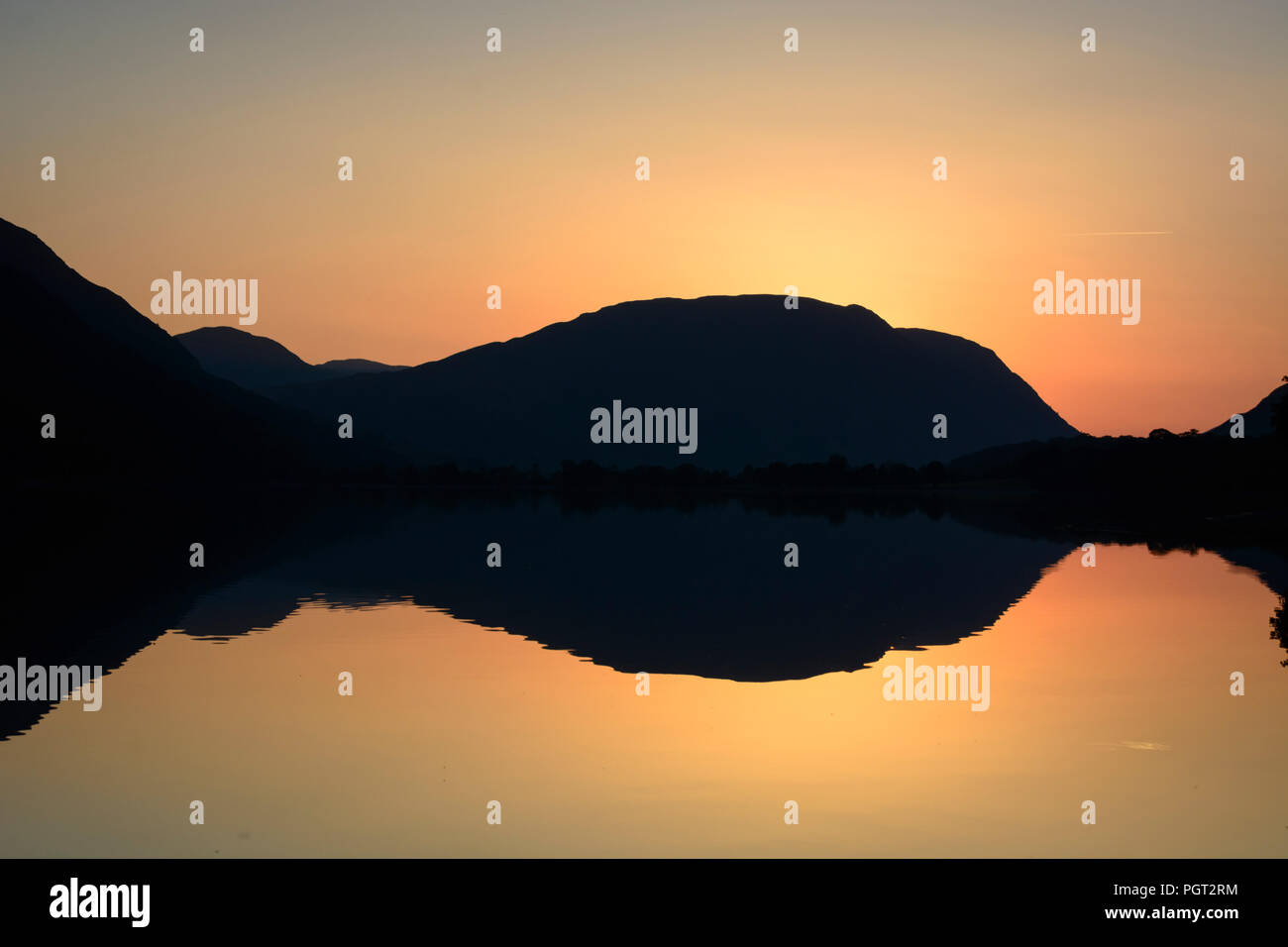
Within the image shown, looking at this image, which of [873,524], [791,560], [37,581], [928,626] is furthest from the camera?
[873,524]

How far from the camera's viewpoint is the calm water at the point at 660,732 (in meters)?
14.8

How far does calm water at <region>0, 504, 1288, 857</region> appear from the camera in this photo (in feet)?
48.4

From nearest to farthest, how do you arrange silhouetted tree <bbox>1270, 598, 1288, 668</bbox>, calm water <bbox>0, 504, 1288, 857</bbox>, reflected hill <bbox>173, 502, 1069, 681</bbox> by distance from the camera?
calm water <bbox>0, 504, 1288, 857</bbox> < silhouetted tree <bbox>1270, 598, 1288, 668</bbox> < reflected hill <bbox>173, 502, 1069, 681</bbox>

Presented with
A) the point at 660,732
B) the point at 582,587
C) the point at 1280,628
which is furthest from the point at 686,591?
the point at 660,732

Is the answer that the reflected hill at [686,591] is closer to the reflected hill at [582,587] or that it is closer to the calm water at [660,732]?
the reflected hill at [582,587]

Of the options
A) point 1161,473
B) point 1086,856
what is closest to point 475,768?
point 1086,856

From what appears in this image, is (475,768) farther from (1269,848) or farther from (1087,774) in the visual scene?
(1269,848)

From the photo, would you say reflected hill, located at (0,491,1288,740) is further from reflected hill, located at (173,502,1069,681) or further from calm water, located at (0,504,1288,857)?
calm water, located at (0,504,1288,857)

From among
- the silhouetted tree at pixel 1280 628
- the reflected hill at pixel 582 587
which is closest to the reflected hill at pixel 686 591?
the reflected hill at pixel 582 587

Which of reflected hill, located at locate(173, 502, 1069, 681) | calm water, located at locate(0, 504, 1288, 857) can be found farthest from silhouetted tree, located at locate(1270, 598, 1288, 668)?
reflected hill, located at locate(173, 502, 1069, 681)

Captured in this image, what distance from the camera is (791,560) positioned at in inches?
2343

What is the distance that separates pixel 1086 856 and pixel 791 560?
45736 mm

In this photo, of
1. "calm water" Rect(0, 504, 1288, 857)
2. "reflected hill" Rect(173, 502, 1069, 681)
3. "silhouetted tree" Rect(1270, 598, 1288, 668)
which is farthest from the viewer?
"reflected hill" Rect(173, 502, 1069, 681)

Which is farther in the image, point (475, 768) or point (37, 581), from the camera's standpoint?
point (37, 581)
